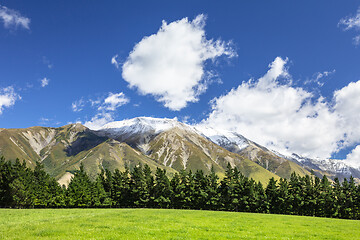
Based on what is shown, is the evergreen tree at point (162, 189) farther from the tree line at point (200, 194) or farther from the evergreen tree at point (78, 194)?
the evergreen tree at point (78, 194)

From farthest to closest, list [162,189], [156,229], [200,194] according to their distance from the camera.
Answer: [162,189] → [200,194] → [156,229]

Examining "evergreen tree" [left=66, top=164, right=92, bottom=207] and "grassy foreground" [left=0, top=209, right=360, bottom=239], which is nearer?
"grassy foreground" [left=0, top=209, right=360, bottom=239]

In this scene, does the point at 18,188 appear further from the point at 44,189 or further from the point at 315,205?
the point at 315,205

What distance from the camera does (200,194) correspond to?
88000mm

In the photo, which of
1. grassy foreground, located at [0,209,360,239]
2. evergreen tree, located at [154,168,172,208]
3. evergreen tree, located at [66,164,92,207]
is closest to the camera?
grassy foreground, located at [0,209,360,239]

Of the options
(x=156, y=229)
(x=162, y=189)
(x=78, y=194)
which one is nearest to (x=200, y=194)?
(x=162, y=189)

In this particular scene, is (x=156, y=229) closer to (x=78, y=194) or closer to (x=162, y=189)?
(x=162, y=189)

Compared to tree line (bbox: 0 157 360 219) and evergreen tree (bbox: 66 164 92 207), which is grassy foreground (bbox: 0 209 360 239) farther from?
evergreen tree (bbox: 66 164 92 207)

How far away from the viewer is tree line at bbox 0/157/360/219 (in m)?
82.4

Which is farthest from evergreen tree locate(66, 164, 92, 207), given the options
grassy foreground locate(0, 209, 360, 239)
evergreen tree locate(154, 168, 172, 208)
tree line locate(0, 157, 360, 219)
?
grassy foreground locate(0, 209, 360, 239)

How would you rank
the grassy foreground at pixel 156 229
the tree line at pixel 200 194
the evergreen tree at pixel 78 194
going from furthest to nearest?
1. the evergreen tree at pixel 78 194
2. the tree line at pixel 200 194
3. the grassy foreground at pixel 156 229

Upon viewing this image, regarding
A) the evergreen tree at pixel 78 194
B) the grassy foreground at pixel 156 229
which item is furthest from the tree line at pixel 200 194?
the grassy foreground at pixel 156 229

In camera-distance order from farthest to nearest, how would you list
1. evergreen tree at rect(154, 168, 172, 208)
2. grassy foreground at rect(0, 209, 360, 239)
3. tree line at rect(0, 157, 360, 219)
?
evergreen tree at rect(154, 168, 172, 208) → tree line at rect(0, 157, 360, 219) → grassy foreground at rect(0, 209, 360, 239)

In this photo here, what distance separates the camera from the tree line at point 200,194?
270ft
